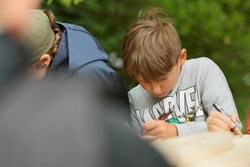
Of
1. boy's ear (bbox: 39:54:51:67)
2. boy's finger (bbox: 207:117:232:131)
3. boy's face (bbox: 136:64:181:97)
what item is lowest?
boy's ear (bbox: 39:54:51:67)

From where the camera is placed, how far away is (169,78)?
1844 mm

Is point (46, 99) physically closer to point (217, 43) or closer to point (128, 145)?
point (128, 145)

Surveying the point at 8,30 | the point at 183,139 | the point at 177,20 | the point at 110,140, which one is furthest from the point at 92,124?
the point at 177,20

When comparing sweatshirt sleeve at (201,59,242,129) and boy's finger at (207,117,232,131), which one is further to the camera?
sweatshirt sleeve at (201,59,242,129)

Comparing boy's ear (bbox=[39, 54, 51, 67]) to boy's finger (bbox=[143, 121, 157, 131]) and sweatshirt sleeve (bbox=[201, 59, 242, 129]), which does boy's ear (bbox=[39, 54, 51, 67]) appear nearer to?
boy's finger (bbox=[143, 121, 157, 131])

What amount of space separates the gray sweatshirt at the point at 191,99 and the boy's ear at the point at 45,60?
572mm

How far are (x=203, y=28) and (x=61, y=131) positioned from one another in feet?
13.6

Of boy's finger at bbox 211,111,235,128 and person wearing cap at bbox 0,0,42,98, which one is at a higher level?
person wearing cap at bbox 0,0,42,98

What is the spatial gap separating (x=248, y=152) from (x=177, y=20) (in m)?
3.55

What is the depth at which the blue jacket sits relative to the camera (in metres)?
1.91

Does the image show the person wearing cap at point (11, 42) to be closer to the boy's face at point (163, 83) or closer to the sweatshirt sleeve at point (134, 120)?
the boy's face at point (163, 83)

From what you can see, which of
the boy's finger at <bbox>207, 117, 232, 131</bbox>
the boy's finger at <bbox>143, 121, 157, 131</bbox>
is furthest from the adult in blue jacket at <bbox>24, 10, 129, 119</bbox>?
the boy's finger at <bbox>207, 117, 232, 131</bbox>

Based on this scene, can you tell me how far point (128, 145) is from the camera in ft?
1.28

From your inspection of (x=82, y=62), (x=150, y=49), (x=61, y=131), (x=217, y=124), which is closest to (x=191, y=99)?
(x=150, y=49)
